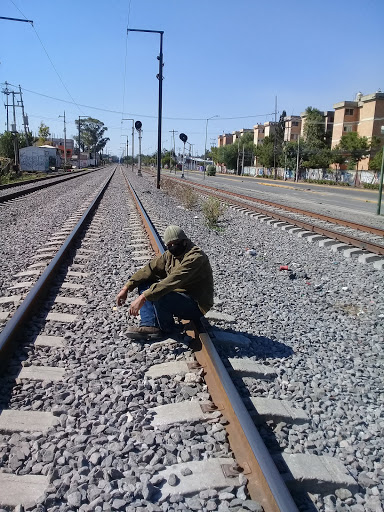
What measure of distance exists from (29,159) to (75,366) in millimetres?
57916

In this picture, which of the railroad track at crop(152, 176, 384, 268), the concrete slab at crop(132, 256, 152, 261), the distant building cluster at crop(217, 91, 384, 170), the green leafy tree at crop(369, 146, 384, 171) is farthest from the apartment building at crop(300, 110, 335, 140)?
the concrete slab at crop(132, 256, 152, 261)

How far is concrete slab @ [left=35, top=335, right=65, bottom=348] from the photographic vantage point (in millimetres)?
4359

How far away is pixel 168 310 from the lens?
450 centimetres

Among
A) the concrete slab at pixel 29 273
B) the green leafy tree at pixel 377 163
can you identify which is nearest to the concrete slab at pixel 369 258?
the concrete slab at pixel 29 273

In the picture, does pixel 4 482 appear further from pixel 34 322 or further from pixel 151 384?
pixel 34 322

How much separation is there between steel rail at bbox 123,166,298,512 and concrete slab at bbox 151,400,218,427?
14 centimetres

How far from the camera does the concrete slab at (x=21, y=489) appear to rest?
2.41m

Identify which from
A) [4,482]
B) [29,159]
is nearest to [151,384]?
[4,482]

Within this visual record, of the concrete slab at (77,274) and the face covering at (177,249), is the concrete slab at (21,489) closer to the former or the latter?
the face covering at (177,249)

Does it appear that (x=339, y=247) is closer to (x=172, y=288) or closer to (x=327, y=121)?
(x=172, y=288)

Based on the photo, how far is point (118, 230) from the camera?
37.3 ft

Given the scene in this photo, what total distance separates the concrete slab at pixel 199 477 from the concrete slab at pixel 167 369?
114 cm

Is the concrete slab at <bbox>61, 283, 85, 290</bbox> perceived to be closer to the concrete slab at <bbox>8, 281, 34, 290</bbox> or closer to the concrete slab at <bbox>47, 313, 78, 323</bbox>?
the concrete slab at <bbox>8, 281, 34, 290</bbox>

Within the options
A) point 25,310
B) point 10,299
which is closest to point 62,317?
point 25,310
